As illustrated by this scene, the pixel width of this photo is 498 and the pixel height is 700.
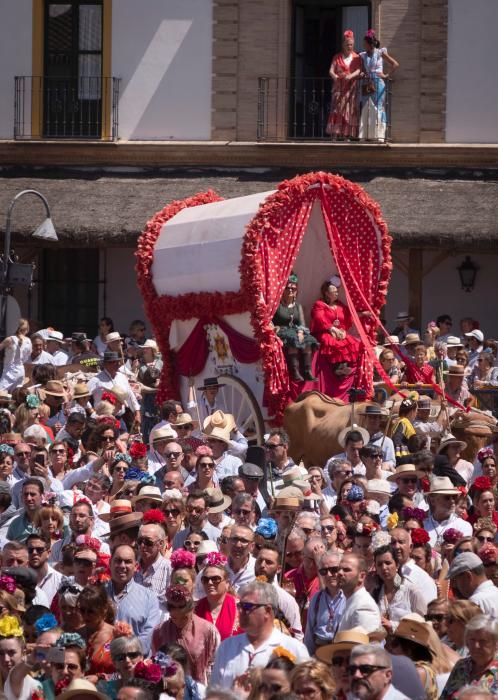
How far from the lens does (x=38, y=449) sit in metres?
15.9

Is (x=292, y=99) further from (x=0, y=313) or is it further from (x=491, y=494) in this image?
(x=491, y=494)

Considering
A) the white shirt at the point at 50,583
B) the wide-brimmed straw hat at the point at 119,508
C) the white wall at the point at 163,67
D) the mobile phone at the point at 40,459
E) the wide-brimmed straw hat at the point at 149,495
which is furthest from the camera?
the white wall at the point at 163,67

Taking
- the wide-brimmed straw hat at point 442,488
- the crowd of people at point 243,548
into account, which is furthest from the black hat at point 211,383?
the wide-brimmed straw hat at point 442,488

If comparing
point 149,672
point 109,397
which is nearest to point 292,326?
point 109,397

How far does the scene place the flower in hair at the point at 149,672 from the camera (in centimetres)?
941

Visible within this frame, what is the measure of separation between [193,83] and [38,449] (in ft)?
41.2

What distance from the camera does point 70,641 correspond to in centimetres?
1013

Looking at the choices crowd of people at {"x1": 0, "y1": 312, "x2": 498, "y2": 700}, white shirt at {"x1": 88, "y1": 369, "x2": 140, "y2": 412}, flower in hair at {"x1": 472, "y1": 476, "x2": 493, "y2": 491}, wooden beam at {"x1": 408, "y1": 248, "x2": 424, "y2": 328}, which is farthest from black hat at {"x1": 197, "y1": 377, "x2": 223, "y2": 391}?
wooden beam at {"x1": 408, "y1": 248, "x2": 424, "y2": 328}

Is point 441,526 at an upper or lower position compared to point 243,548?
lower

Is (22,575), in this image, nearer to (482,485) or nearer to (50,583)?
(50,583)

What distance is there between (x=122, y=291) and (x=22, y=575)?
51.9ft

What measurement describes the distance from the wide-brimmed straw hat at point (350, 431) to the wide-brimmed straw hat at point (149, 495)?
10.7 feet

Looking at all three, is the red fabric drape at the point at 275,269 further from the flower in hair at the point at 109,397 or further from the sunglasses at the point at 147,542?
the sunglasses at the point at 147,542

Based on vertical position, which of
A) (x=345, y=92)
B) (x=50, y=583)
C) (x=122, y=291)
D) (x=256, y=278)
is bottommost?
(x=50, y=583)
